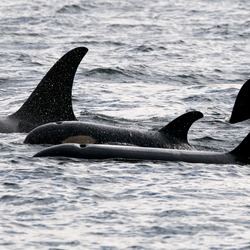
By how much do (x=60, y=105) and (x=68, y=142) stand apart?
1831 millimetres

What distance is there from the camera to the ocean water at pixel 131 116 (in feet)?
34.2

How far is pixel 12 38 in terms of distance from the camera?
31.4m

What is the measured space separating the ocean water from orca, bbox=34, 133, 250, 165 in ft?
0.43

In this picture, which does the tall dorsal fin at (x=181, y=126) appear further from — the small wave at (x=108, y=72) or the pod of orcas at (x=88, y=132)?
the small wave at (x=108, y=72)

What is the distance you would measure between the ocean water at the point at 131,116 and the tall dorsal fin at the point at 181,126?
94cm

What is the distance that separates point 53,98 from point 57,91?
0.13 metres

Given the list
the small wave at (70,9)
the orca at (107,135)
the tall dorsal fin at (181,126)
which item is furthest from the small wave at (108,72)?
the small wave at (70,9)

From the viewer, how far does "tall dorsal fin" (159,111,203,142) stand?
13.8 m

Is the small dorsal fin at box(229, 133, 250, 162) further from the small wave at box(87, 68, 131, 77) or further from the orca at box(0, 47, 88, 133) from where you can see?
the small wave at box(87, 68, 131, 77)

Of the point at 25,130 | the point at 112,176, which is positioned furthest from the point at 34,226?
the point at 25,130

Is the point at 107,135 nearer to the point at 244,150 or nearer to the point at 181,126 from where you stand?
the point at 181,126

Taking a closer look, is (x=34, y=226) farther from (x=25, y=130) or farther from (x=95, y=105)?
(x=95, y=105)

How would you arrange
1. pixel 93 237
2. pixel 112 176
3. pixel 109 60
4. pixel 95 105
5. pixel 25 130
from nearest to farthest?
pixel 93 237 → pixel 112 176 → pixel 25 130 → pixel 95 105 → pixel 109 60

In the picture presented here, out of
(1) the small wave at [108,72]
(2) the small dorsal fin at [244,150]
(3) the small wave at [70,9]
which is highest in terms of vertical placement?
(3) the small wave at [70,9]
